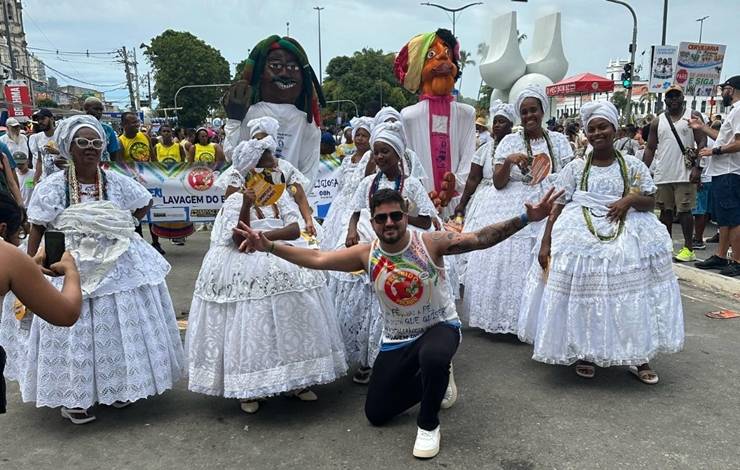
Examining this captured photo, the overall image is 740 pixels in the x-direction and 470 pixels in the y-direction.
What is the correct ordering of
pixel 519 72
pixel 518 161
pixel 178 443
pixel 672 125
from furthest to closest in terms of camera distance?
pixel 519 72, pixel 672 125, pixel 518 161, pixel 178 443

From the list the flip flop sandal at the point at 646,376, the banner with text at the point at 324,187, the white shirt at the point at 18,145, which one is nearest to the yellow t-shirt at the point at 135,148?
the white shirt at the point at 18,145

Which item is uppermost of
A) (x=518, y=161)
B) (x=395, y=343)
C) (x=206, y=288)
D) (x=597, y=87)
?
(x=597, y=87)

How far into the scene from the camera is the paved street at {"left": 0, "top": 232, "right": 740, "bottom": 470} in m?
3.21

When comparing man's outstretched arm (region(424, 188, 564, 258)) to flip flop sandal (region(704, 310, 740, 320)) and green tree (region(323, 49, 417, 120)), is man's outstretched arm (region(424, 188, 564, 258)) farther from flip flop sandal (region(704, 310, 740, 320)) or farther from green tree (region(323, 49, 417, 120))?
green tree (region(323, 49, 417, 120))

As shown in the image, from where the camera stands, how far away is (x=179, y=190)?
9.30 metres

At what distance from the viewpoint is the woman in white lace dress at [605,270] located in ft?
13.1

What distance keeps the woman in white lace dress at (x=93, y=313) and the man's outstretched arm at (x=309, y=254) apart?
917 millimetres

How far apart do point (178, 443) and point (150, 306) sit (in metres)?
0.92

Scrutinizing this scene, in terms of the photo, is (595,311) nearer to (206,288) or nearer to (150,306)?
(206,288)

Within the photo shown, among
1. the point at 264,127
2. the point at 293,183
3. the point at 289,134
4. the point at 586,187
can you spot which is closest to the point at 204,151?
the point at 289,134

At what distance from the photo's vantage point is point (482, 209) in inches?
208

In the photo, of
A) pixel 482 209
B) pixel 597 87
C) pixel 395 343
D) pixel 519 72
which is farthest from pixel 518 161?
pixel 519 72

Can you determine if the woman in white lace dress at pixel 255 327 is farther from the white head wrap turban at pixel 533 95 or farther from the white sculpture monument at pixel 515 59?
the white sculpture monument at pixel 515 59

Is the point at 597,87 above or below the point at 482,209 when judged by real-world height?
above
